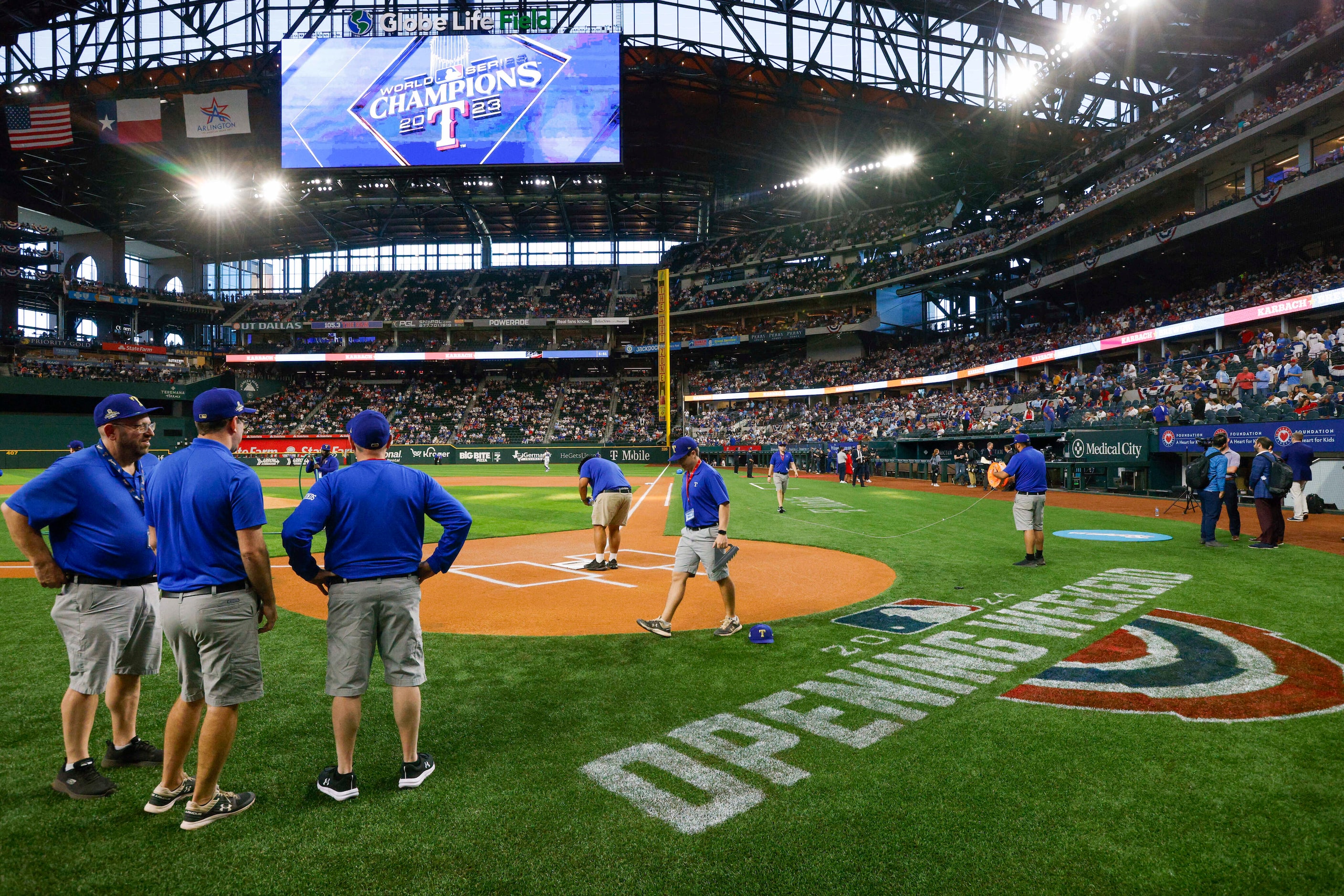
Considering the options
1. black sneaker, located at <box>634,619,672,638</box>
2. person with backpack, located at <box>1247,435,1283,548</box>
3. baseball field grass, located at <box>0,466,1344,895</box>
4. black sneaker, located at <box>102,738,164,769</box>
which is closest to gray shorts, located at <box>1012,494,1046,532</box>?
baseball field grass, located at <box>0,466,1344,895</box>

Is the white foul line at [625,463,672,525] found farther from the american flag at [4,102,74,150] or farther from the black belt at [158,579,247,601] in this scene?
the american flag at [4,102,74,150]

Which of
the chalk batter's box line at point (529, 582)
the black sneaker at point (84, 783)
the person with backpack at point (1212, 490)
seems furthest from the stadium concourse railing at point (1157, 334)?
the black sneaker at point (84, 783)

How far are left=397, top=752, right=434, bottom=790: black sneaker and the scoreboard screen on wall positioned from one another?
145 feet

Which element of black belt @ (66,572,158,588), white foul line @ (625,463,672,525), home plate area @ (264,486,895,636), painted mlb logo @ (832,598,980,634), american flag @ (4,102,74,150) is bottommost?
white foul line @ (625,463,672,525)

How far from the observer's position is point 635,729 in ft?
15.0

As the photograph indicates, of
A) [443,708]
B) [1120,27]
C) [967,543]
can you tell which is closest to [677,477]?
[967,543]

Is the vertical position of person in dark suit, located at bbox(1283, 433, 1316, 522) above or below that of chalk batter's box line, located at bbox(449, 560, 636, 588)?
above

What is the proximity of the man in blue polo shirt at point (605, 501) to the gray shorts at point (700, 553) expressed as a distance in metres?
3.75

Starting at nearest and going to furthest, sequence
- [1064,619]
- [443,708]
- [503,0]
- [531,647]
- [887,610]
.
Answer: [443,708] → [531,647] → [1064,619] → [887,610] → [503,0]

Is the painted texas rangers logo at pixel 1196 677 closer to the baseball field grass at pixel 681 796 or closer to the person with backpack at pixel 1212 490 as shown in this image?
the baseball field grass at pixel 681 796

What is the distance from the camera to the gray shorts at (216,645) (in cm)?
335

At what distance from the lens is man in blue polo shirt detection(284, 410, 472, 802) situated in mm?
3676

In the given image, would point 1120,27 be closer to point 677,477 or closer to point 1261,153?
point 1261,153

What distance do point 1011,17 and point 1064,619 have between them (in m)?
41.7
